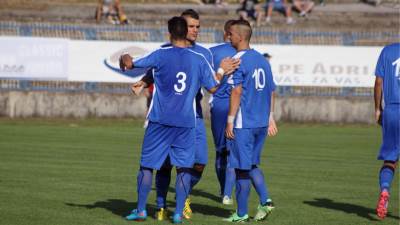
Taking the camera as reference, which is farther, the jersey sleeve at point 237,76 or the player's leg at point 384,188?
the player's leg at point 384,188

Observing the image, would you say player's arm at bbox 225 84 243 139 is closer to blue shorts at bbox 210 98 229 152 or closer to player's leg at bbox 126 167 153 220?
player's leg at bbox 126 167 153 220

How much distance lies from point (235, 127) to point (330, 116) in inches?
733

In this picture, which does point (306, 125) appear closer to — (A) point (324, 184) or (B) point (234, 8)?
(B) point (234, 8)

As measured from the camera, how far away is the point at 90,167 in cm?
1672

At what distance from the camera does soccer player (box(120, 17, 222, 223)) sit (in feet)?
35.7

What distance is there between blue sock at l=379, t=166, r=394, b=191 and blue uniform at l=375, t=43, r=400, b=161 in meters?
0.15

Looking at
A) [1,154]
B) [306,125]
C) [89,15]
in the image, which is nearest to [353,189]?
[1,154]

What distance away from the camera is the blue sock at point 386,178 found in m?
11.9

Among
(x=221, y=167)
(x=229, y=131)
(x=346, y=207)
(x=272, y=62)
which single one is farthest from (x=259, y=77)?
(x=272, y=62)

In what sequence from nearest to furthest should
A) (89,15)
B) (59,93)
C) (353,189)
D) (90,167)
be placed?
1. (353,189)
2. (90,167)
3. (59,93)
4. (89,15)

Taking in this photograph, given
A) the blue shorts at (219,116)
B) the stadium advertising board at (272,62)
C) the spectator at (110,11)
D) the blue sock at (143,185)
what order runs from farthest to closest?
1. the spectator at (110,11)
2. the stadium advertising board at (272,62)
3. the blue shorts at (219,116)
4. the blue sock at (143,185)

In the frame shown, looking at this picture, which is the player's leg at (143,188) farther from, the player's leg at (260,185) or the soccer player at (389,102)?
the soccer player at (389,102)

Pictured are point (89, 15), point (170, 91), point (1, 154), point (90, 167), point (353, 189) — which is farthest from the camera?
point (89, 15)

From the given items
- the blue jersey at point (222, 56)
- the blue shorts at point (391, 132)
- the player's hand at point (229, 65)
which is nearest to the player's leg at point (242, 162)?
the player's hand at point (229, 65)
